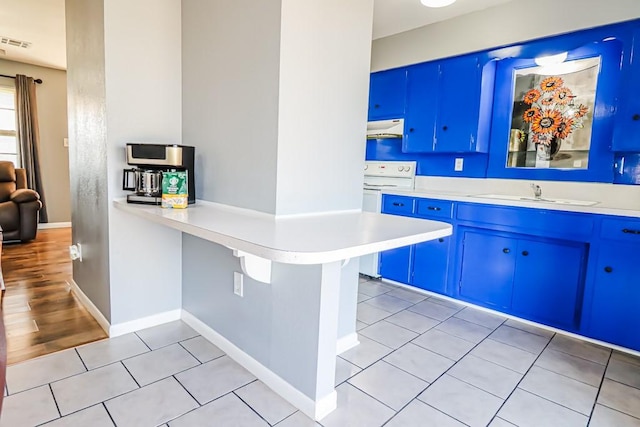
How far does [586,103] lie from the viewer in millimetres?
2781

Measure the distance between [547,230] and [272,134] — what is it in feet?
6.69

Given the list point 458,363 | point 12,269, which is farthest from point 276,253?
point 12,269

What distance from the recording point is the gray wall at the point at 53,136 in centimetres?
522

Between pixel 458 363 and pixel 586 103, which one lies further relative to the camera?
pixel 586 103

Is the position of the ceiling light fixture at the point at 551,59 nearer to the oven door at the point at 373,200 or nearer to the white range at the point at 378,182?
the white range at the point at 378,182

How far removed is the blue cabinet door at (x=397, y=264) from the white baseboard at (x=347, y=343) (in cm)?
126

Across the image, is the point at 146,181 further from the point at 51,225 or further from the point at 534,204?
the point at 51,225

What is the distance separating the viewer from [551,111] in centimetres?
298

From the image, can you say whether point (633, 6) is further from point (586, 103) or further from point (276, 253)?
point (276, 253)

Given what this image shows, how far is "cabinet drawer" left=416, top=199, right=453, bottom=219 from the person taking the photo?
308 cm

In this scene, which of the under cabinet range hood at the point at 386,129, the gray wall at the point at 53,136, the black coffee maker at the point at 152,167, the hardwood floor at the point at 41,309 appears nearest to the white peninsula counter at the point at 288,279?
the black coffee maker at the point at 152,167

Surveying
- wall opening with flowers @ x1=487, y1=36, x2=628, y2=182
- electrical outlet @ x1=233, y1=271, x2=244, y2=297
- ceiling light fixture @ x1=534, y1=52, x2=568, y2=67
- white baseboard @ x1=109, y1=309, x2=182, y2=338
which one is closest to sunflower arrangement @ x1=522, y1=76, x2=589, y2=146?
wall opening with flowers @ x1=487, y1=36, x2=628, y2=182

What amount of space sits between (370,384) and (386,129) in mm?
2732

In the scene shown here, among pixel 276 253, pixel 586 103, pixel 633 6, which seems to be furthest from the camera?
pixel 586 103
